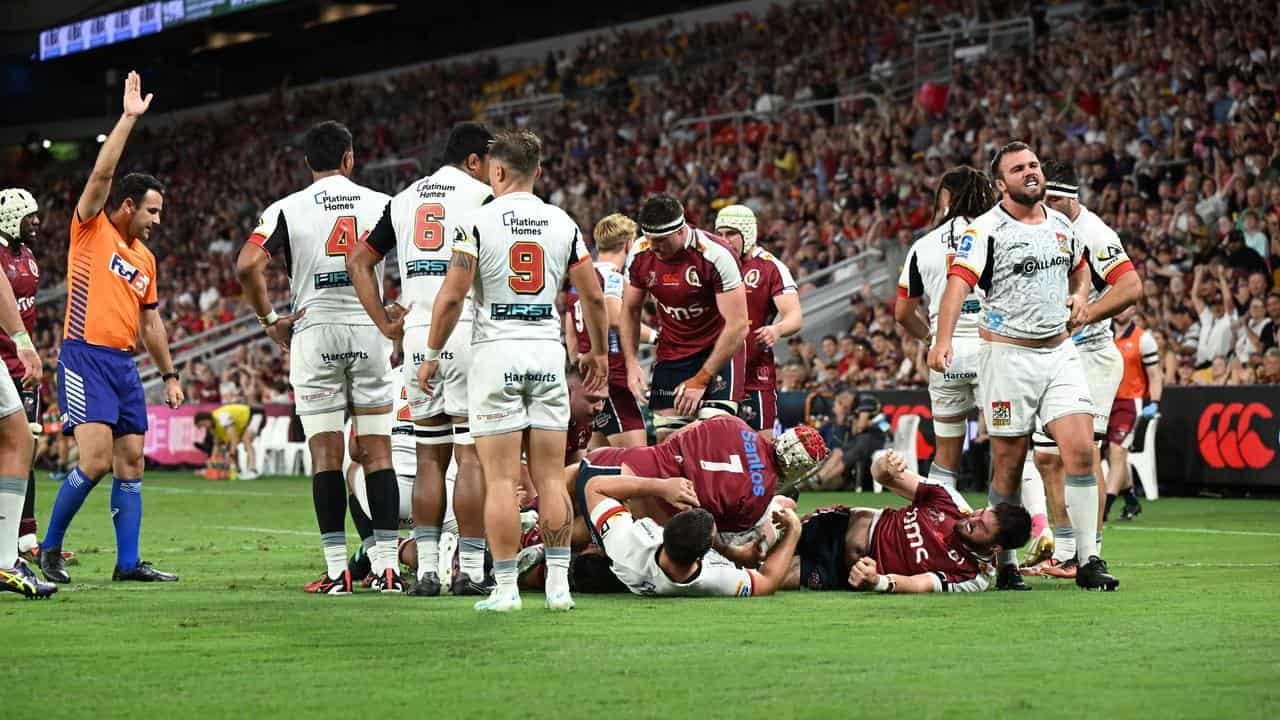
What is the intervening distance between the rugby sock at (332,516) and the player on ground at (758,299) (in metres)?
3.54

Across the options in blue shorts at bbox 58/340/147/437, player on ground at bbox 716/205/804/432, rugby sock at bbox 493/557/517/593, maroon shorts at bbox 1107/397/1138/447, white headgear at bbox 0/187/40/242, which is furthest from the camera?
maroon shorts at bbox 1107/397/1138/447

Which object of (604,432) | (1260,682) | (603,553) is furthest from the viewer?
(604,432)

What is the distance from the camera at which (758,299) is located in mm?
11758

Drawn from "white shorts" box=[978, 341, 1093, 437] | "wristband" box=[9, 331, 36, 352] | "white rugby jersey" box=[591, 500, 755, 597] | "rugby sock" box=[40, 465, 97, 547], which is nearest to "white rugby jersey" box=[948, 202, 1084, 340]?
"white shorts" box=[978, 341, 1093, 437]

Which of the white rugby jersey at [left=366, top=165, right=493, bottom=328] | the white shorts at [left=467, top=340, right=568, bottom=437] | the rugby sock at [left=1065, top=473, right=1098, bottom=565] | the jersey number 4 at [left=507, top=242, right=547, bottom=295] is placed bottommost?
the rugby sock at [left=1065, top=473, right=1098, bottom=565]

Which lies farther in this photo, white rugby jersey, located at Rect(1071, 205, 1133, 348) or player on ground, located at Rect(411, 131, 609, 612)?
white rugby jersey, located at Rect(1071, 205, 1133, 348)

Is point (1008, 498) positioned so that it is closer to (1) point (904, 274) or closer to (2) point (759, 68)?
(1) point (904, 274)

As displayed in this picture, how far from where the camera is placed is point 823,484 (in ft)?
65.8

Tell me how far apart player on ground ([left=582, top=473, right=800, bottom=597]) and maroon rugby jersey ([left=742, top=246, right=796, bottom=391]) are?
10.4 ft

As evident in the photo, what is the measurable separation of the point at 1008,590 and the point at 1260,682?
348 cm

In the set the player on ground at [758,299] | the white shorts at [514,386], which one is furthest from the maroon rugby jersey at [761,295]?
the white shorts at [514,386]

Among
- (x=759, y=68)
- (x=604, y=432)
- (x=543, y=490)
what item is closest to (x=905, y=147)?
(x=759, y=68)

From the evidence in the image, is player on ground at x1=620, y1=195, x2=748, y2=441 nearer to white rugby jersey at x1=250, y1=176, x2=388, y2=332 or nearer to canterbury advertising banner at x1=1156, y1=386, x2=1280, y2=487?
white rugby jersey at x1=250, y1=176, x2=388, y2=332

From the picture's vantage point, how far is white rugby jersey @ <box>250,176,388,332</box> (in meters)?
9.27
